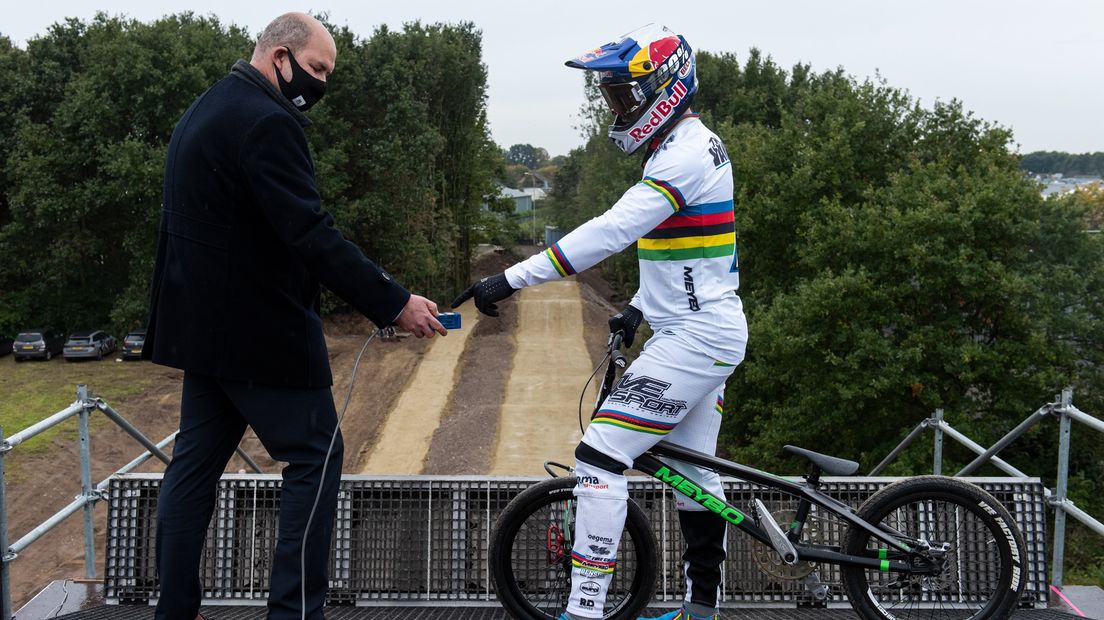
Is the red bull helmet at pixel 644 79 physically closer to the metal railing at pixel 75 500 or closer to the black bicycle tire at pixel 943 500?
the black bicycle tire at pixel 943 500

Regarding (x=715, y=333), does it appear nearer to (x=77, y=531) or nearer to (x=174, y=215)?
(x=174, y=215)

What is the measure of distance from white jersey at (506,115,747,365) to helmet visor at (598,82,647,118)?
0.18 metres

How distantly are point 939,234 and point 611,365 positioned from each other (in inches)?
1004

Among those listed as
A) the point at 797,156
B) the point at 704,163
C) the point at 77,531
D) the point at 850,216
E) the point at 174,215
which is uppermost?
the point at 797,156

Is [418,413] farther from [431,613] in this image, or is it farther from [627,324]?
[627,324]

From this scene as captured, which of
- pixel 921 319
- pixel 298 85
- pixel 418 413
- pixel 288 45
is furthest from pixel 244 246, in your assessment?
pixel 418 413

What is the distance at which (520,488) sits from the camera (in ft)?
16.2

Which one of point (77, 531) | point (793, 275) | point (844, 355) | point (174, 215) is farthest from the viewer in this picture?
point (793, 275)

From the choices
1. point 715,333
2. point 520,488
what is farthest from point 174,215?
point 520,488

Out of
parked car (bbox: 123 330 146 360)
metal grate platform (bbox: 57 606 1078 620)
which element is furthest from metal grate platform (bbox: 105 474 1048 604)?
parked car (bbox: 123 330 146 360)

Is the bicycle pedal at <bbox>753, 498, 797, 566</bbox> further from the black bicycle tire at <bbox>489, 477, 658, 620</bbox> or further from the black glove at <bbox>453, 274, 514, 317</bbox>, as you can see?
the black glove at <bbox>453, 274, 514, 317</bbox>

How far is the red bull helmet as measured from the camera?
3.72 m

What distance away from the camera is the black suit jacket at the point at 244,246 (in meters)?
3.15

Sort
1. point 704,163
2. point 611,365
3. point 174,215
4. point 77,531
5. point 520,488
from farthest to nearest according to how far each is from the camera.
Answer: point 77,531, point 520,488, point 611,365, point 704,163, point 174,215
